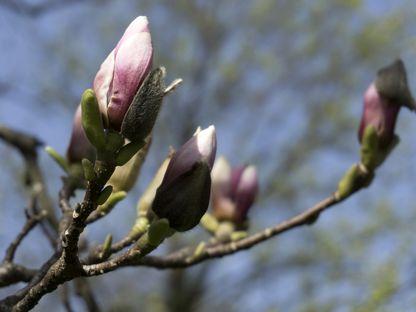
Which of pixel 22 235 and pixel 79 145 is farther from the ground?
pixel 79 145

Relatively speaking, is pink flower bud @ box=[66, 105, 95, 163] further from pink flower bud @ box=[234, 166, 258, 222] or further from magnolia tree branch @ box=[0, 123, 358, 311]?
pink flower bud @ box=[234, 166, 258, 222]

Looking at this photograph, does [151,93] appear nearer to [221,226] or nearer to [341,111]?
[221,226]

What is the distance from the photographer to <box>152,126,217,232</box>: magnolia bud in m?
0.84

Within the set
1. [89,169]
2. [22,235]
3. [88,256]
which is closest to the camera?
[89,169]

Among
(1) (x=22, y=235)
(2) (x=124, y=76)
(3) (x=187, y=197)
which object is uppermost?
(1) (x=22, y=235)

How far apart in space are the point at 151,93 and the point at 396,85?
1.89 feet

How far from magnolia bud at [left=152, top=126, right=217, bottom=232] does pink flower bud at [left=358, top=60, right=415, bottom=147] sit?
1.49ft

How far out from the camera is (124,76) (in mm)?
804

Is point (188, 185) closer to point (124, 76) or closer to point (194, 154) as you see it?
point (194, 154)

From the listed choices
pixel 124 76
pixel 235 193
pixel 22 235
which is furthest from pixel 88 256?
pixel 235 193

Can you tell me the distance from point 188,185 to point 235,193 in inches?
28.2

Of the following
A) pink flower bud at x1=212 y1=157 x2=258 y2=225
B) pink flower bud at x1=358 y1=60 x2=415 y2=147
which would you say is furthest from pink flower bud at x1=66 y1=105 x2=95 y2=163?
pink flower bud at x1=358 y1=60 x2=415 y2=147

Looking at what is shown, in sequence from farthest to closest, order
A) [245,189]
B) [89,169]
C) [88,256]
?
[245,189] → [88,256] → [89,169]

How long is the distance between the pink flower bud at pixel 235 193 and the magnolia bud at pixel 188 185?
66 centimetres
